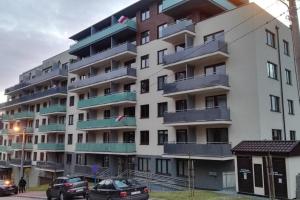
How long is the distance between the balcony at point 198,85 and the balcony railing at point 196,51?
6.50 ft

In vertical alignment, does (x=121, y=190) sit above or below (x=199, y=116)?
below

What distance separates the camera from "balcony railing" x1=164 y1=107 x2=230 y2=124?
2414cm

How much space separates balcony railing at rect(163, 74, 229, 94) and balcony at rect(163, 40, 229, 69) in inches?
66.3

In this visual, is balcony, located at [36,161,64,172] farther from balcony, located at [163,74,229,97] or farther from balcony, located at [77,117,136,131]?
balcony, located at [163,74,229,97]

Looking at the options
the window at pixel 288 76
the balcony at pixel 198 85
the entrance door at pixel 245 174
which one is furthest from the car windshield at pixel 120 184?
the window at pixel 288 76

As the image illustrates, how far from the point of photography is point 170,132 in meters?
29.5

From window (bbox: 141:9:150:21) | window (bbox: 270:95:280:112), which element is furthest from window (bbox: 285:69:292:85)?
window (bbox: 141:9:150:21)

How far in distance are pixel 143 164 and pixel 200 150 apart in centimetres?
923

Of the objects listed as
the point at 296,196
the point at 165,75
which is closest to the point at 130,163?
the point at 165,75

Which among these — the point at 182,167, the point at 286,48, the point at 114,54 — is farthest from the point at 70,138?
the point at 286,48

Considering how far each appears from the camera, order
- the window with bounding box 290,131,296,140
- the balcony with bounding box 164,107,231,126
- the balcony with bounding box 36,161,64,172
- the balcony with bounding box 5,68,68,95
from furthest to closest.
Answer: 1. the balcony with bounding box 5,68,68,95
2. the balcony with bounding box 36,161,64,172
3. the window with bounding box 290,131,296,140
4. the balcony with bounding box 164,107,231,126

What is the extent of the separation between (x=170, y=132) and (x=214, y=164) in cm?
605

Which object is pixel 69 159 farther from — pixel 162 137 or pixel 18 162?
pixel 162 137

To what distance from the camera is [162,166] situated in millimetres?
29859
